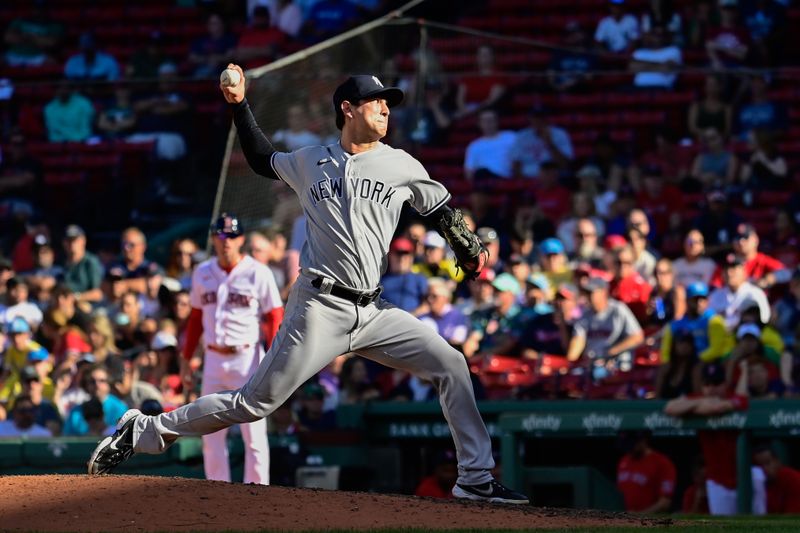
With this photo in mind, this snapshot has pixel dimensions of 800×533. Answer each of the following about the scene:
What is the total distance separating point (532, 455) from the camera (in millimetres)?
11055

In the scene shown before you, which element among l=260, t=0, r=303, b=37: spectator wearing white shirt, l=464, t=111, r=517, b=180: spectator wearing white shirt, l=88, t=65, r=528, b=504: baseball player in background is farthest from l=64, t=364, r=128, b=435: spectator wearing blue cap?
l=260, t=0, r=303, b=37: spectator wearing white shirt

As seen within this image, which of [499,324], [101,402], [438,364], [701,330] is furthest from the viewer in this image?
[499,324]

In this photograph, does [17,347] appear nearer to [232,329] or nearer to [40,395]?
[40,395]

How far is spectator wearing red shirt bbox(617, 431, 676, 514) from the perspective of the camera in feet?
33.4

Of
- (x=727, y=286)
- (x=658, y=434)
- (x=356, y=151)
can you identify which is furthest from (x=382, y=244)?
(x=727, y=286)

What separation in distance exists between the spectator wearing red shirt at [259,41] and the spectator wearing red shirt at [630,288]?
6.25m

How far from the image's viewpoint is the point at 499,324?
39.3 ft

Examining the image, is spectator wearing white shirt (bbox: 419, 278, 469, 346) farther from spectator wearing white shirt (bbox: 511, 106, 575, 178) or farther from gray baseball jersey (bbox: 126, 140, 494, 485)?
gray baseball jersey (bbox: 126, 140, 494, 485)

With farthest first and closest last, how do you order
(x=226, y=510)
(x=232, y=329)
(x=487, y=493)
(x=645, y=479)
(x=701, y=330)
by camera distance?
(x=701, y=330) < (x=645, y=479) < (x=232, y=329) < (x=487, y=493) < (x=226, y=510)

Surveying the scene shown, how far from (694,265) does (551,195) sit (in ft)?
6.74

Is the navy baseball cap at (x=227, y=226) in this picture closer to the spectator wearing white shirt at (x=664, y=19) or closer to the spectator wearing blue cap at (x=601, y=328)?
the spectator wearing blue cap at (x=601, y=328)

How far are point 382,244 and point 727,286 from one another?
19.4 ft

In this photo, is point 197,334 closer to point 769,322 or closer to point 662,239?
point 769,322

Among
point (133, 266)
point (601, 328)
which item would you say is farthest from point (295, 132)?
point (601, 328)
